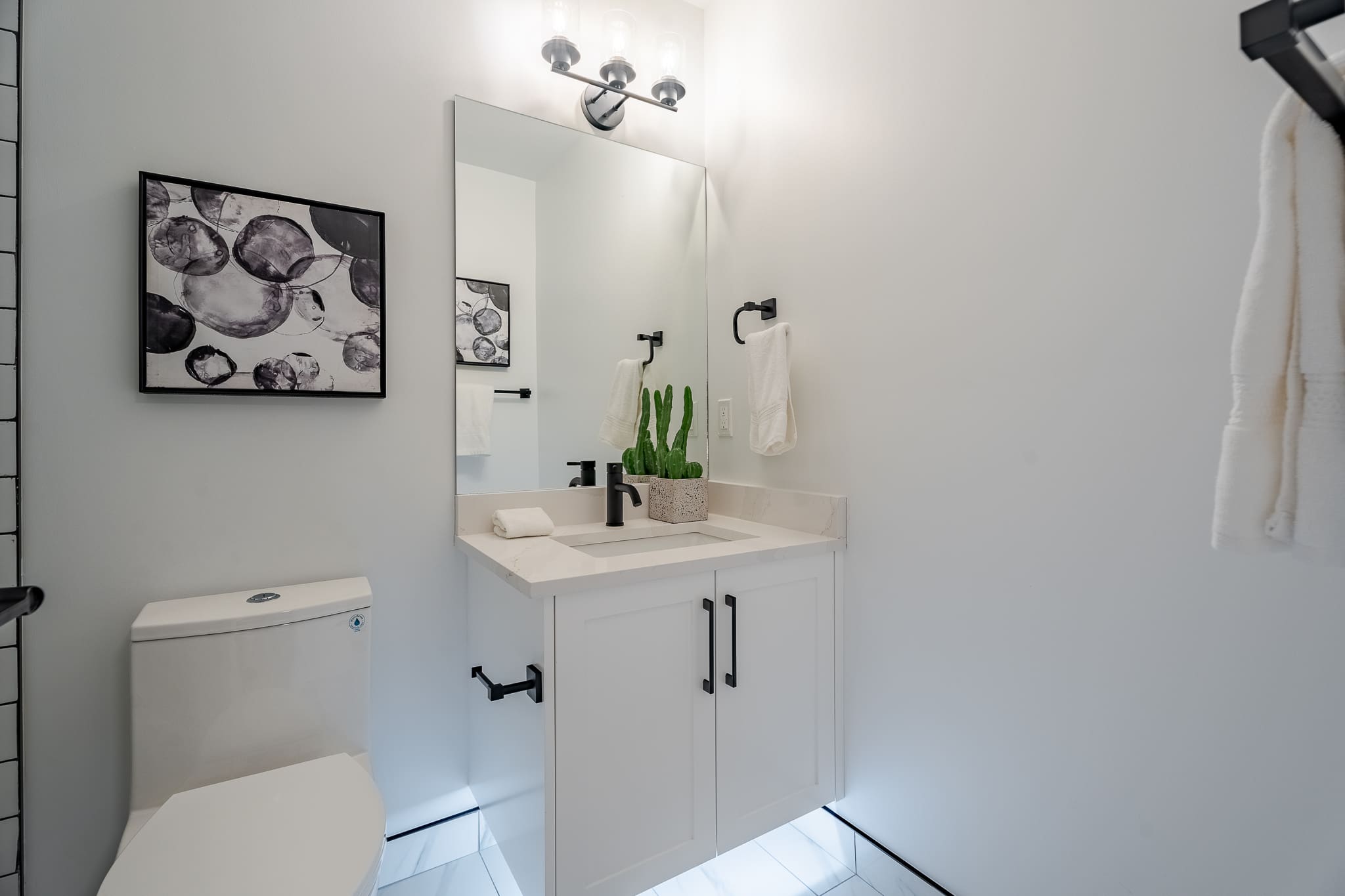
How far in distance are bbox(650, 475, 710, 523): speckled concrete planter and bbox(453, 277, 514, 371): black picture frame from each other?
1.84 ft

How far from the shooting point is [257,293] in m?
1.37

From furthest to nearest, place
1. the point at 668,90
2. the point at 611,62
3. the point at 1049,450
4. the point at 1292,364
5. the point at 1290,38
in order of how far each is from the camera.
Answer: the point at 668,90 → the point at 611,62 → the point at 1049,450 → the point at 1292,364 → the point at 1290,38

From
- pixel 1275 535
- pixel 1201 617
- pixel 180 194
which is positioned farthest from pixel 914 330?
pixel 180 194

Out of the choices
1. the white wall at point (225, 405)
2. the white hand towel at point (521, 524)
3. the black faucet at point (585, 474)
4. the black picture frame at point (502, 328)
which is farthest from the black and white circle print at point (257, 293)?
the black faucet at point (585, 474)

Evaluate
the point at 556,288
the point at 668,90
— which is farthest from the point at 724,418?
the point at 668,90

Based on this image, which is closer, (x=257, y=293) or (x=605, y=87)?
(x=257, y=293)

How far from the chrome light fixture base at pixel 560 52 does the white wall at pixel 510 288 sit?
30cm

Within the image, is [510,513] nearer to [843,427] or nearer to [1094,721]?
[843,427]

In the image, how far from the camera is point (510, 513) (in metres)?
1.60

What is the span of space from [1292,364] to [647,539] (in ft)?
4.53

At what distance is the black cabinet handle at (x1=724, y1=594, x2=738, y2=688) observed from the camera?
1351 mm

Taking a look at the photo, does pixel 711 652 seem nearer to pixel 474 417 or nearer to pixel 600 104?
pixel 474 417

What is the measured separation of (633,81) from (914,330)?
46.4 inches

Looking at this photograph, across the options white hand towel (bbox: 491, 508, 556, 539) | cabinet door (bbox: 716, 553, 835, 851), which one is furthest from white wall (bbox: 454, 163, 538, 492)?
cabinet door (bbox: 716, 553, 835, 851)
